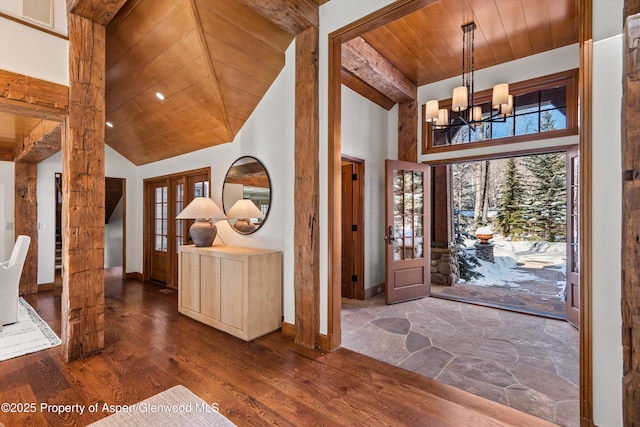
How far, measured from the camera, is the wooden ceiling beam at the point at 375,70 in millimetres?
3414

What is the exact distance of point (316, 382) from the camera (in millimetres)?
2221

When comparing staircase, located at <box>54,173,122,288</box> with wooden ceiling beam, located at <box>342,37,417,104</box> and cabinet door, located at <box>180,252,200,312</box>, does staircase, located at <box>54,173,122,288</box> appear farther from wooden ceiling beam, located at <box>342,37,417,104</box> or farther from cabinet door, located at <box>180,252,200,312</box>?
wooden ceiling beam, located at <box>342,37,417,104</box>

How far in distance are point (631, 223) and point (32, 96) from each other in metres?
3.89

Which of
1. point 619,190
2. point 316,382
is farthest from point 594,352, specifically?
point 316,382

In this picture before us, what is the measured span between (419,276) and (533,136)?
7.78 feet

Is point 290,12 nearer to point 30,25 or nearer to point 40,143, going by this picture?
point 30,25

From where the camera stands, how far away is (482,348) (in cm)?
286

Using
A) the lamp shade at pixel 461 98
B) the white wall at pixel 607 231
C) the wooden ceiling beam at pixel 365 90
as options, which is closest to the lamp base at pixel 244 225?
the wooden ceiling beam at pixel 365 90

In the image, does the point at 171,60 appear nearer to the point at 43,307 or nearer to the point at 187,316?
the point at 187,316

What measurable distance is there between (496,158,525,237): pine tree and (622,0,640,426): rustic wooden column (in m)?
7.74

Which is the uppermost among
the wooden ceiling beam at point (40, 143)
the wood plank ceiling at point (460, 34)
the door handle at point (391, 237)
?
the wood plank ceiling at point (460, 34)

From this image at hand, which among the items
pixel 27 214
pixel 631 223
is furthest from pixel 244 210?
pixel 27 214

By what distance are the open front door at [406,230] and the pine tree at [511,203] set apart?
16.2 ft

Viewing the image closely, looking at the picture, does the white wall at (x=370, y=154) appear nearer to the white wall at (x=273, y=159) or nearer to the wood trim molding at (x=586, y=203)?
the white wall at (x=273, y=159)
